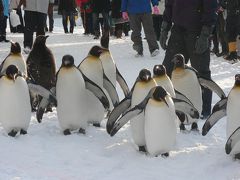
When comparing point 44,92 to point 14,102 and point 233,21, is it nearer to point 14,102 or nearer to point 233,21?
point 14,102

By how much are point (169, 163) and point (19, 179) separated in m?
1.21

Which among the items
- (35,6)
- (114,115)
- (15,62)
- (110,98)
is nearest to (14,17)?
(35,6)

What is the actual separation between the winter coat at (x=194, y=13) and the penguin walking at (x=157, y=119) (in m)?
1.51

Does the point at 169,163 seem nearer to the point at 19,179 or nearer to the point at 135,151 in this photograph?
the point at 135,151

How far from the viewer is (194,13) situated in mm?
5539

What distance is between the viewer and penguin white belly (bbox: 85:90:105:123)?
16.5ft

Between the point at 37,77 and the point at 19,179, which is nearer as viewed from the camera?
the point at 19,179

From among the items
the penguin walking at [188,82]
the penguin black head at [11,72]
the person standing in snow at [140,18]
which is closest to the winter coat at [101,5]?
the person standing in snow at [140,18]

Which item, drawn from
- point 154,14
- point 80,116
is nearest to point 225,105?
point 80,116

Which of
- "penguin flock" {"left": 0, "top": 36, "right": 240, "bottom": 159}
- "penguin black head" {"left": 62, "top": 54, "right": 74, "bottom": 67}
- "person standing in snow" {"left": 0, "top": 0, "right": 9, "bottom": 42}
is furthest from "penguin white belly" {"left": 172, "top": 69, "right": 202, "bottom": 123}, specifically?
"person standing in snow" {"left": 0, "top": 0, "right": 9, "bottom": 42}

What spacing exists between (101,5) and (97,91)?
8.02 metres

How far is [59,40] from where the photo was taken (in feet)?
43.3

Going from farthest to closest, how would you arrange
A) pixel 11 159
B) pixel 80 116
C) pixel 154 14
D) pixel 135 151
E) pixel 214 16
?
pixel 154 14 → pixel 214 16 → pixel 80 116 → pixel 135 151 → pixel 11 159

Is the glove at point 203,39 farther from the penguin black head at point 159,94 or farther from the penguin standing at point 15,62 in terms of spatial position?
the penguin standing at point 15,62
